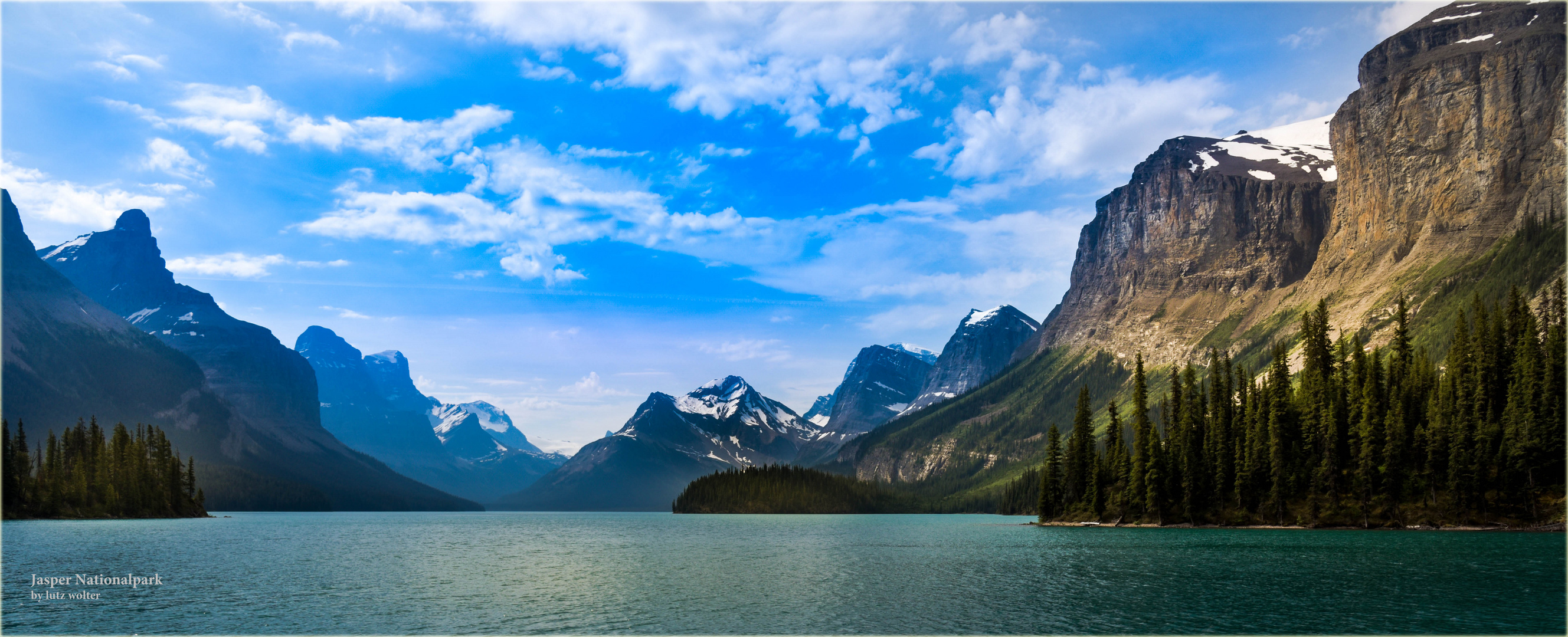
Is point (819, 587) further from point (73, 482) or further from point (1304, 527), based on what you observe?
point (73, 482)

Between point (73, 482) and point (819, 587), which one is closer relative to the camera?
point (819, 587)

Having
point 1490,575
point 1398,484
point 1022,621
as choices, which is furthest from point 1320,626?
point 1398,484

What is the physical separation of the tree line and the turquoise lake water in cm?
1420

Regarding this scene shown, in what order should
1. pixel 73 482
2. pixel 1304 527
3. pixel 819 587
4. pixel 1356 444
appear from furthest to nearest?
1. pixel 73 482
2. pixel 1356 444
3. pixel 1304 527
4. pixel 819 587

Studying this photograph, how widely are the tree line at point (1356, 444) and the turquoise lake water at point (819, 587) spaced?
14.2m

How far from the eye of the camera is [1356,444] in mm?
135500

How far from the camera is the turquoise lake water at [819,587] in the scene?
48750 mm

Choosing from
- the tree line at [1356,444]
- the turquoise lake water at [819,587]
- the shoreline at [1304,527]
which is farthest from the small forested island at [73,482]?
the tree line at [1356,444]

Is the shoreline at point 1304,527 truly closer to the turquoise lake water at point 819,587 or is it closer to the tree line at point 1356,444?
the tree line at point 1356,444

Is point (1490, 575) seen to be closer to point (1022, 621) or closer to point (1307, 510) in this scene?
point (1022, 621)

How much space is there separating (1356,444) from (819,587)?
112772 millimetres

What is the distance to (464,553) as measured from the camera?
4227 inches

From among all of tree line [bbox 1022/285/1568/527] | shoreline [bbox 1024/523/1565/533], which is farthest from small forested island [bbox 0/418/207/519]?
tree line [bbox 1022/285/1568/527]

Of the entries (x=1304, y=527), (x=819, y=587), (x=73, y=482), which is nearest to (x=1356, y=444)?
(x=1304, y=527)
